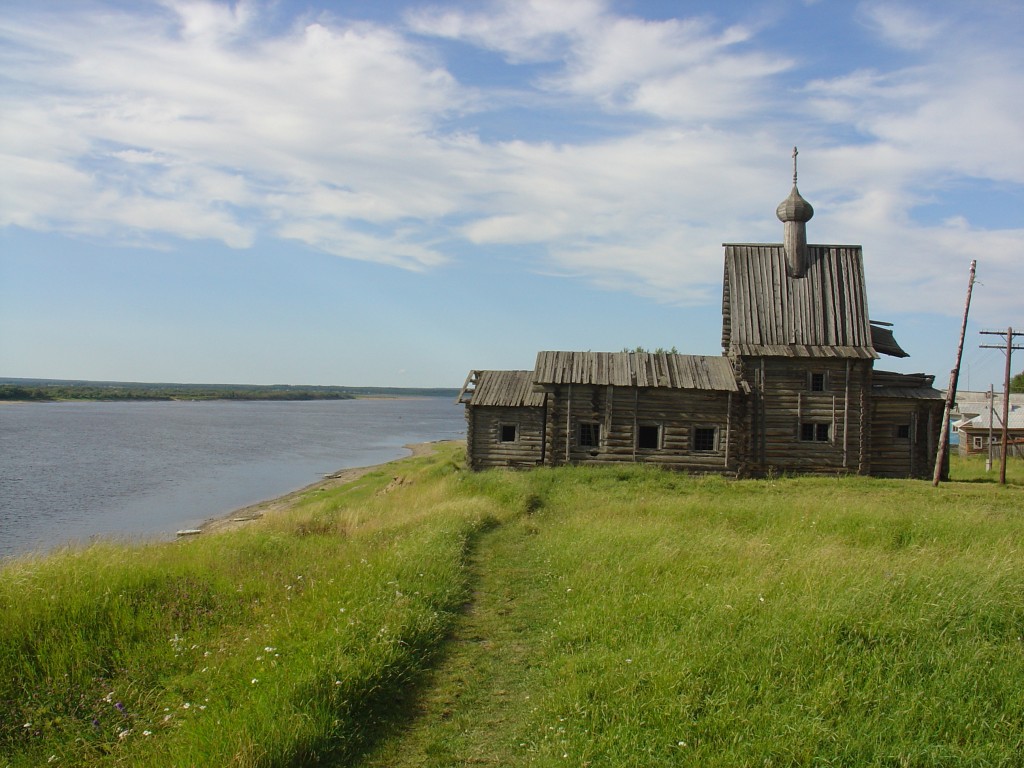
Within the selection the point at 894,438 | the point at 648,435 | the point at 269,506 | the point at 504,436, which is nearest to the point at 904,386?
the point at 894,438

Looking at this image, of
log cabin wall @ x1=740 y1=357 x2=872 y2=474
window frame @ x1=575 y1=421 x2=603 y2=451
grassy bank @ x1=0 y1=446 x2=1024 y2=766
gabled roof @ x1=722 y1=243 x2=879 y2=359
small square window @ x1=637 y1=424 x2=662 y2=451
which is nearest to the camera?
grassy bank @ x1=0 y1=446 x2=1024 y2=766

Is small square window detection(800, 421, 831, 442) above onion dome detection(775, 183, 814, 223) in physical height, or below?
below

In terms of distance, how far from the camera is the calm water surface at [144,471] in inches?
1033

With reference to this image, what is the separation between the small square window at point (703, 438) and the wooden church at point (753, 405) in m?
0.04

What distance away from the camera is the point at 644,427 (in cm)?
2670

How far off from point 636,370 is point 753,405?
14.5 ft

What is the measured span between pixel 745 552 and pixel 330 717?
6757 millimetres

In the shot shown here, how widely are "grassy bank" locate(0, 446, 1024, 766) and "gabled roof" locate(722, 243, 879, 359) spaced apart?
16035 mm

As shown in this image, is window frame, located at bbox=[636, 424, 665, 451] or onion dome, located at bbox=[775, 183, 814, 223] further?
onion dome, located at bbox=[775, 183, 814, 223]

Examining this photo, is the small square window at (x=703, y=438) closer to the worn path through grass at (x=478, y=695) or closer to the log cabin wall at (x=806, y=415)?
the log cabin wall at (x=806, y=415)

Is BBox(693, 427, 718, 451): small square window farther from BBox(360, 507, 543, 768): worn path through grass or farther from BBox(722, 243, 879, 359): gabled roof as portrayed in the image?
BBox(360, 507, 543, 768): worn path through grass

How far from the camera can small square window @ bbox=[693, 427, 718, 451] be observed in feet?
86.6

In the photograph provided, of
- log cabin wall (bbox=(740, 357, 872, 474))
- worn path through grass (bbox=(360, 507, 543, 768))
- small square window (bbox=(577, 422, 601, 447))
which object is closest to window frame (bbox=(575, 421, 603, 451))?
small square window (bbox=(577, 422, 601, 447))

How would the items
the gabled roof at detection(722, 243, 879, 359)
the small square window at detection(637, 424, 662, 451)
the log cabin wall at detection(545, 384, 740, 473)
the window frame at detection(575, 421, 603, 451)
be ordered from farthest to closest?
the gabled roof at detection(722, 243, 879, 359) → the window frame at detection(575, 421, 603, 451) → the small square window at detection(637, 424, 662, 451) → the log cabin wall at detection(545, 384, 740, 473)
